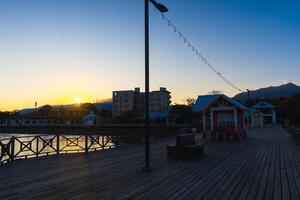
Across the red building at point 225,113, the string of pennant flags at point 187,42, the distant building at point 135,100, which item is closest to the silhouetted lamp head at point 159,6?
the string of pennant flags at point 187,42

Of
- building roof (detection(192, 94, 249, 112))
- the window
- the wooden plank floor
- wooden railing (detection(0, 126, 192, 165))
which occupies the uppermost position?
building roof (detection(192, 94, 249, 112))

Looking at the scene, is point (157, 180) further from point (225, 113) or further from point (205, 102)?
point (205, 102)

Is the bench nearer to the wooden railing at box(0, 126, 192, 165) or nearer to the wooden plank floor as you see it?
the wooden plank floor

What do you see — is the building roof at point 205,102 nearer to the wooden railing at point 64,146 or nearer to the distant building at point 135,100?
the wooden railing at point 64,146

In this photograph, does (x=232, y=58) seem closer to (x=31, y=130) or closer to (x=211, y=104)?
(x=211, y=104)

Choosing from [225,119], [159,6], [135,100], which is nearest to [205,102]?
[225,119]

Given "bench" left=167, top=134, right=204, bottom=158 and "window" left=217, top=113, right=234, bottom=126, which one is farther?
"window" left=217, top=113, right=234, bottom=126

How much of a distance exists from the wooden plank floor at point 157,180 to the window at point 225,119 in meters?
11.7

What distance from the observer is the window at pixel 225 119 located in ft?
73.4

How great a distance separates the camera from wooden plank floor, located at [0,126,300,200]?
600 cm

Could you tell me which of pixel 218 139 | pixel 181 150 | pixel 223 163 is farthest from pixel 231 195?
pixel 218 139

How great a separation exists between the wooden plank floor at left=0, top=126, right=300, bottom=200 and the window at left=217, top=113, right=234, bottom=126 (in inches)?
460

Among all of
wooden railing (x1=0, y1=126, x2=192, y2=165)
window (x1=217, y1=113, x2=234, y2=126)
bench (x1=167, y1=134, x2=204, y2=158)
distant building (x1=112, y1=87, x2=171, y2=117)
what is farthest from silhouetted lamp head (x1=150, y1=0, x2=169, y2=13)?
distant building (x1=112, y1=87, x2=171, y2=117)

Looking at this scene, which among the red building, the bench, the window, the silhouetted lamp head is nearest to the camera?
the silhouetted lamp head
